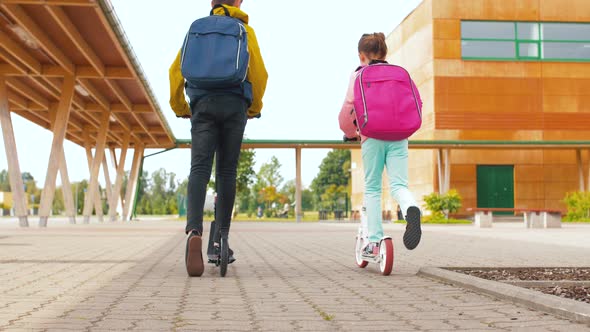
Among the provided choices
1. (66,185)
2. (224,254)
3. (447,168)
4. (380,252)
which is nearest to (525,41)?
(447,168)

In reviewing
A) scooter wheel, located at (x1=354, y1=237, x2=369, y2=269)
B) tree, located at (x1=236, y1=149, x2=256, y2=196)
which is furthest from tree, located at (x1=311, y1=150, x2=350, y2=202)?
scooter wheel, located at (x1=354, y1=237, x2=369, y2=269)

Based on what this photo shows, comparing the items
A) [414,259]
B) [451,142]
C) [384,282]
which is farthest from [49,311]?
[451,142]

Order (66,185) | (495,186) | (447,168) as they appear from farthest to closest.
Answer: (495,186) < (447,168) < (66,185)

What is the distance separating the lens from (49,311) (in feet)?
12.1

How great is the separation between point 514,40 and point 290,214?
31247 mm

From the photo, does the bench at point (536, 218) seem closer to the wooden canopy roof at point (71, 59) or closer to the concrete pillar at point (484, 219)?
the concrete pillar at point (484, 219)

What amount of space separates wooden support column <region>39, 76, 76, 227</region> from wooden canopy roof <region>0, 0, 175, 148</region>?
0.55 metres

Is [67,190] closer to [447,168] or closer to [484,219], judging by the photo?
[484,219]

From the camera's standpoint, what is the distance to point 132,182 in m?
39.8

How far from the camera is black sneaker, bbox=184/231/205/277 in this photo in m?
5.21

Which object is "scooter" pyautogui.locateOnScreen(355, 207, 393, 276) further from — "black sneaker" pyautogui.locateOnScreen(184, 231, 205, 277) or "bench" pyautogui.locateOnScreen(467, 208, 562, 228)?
"bench" pyautogui.locateOnScreen(467, 208, 562, 228)

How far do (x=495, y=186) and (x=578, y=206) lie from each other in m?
4.99

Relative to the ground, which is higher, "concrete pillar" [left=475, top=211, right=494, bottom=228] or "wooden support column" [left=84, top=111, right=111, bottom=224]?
"wooden support column" [left=84, top=111, right=111, bottom=224]

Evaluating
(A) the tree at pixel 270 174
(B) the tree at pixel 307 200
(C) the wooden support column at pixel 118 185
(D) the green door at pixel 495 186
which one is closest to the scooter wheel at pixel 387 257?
(C) the wooden support column at pixel 118 185
